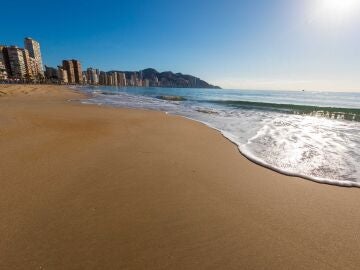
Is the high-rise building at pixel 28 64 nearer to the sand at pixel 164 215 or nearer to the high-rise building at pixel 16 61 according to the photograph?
the high-rise building at pixel 16 61

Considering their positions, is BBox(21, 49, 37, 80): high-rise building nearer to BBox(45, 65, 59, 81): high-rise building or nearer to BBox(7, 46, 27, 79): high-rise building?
BBox(7, 46, 27, 79): high-rise building

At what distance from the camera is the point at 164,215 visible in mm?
2824

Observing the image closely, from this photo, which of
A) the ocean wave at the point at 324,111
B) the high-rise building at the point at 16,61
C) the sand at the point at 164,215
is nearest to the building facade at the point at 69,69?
the high-rise building at the point at 16,61

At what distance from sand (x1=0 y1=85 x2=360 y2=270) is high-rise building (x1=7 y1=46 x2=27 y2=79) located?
575 ft

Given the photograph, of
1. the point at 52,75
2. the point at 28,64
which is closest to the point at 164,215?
the point at 28,64

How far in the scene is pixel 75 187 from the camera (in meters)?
3.40

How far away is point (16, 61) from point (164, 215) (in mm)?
185661

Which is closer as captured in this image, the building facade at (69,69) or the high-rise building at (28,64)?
the high-rise building at (28,64)

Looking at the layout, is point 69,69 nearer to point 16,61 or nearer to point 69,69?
point 69,69

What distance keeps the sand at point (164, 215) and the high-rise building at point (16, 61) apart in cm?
17540

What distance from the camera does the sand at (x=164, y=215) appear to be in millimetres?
2137

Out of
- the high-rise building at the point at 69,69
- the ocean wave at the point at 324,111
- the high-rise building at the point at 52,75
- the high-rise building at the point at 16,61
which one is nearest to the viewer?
the ocean wave at the point at 324,111

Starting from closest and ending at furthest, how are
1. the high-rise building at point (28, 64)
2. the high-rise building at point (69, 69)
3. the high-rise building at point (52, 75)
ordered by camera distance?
the high-rise building at point (28, 64) → the high-rise building at point (52, 75) → the high-rise building at point (69, 69)

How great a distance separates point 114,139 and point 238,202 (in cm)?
455
